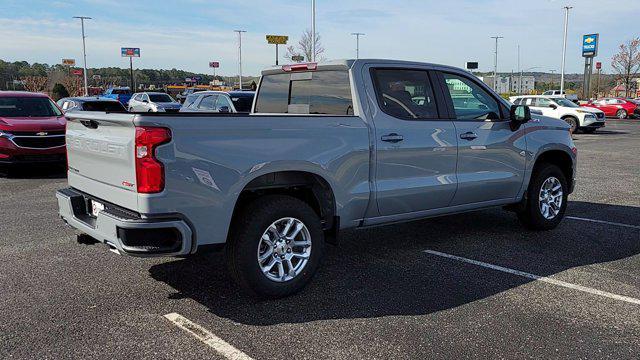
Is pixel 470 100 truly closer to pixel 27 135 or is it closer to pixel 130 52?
pixel 27 135

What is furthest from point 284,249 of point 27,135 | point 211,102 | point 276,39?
point 276,39

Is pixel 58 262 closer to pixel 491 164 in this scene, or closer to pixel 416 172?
pixel 416 172

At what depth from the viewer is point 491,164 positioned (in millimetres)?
5840

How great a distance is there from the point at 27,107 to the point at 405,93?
379 inches

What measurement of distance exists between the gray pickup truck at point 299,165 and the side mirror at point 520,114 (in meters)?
0.02

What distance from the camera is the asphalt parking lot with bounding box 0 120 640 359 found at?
11.6ft

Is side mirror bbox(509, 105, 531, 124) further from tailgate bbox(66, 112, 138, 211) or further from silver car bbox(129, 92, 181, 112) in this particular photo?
silver car bbox(129, 92, 181, 112)

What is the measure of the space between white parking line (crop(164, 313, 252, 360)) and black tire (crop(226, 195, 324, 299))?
0.50 metres

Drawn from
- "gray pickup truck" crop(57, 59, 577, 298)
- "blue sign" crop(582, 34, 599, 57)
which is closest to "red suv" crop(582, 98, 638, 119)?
"blue sign" crop(582, 34, 599, 57)

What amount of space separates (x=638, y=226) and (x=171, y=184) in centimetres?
594

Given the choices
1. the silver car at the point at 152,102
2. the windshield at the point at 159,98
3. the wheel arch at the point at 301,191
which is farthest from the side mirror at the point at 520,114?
the windshield at the point at 159,98

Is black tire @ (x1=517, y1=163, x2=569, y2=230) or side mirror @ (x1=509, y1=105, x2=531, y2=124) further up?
side mirror @ (x1=509, y1=105, x2=531, y2=124)

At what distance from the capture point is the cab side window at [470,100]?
18.5ft

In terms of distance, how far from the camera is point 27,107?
11.8m
